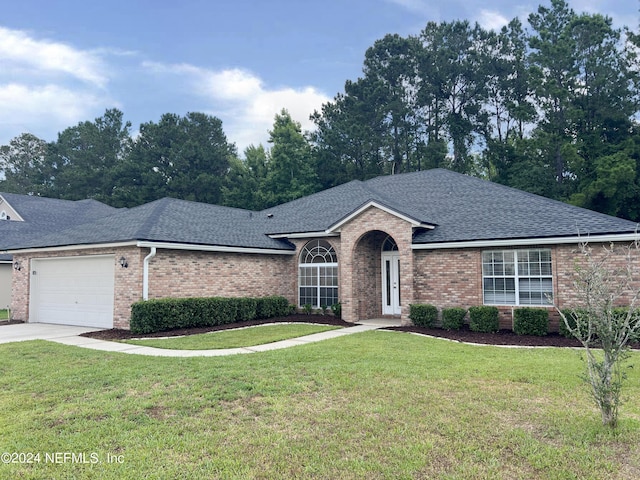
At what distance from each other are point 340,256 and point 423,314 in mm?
4270

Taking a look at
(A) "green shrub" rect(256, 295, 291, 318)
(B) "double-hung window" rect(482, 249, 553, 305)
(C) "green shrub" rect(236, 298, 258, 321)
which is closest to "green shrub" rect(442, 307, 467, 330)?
(B) "double-hung window" rect(482, 249, 553, 305)

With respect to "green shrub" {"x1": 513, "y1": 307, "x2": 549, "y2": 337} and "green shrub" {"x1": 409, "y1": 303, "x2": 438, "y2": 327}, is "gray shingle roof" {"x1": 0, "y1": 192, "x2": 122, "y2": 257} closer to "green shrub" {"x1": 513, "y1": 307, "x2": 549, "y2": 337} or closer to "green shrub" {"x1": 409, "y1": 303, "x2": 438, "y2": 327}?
"green shrub" {"x1": 409, "y1": 303, "x2": 438, "y2": 327}

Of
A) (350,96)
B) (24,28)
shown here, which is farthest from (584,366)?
(350,96)

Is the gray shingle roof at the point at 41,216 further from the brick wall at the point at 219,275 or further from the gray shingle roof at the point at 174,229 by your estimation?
the brick wall at the point at 219,275

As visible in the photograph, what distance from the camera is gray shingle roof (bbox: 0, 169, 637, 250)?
13.3 metres

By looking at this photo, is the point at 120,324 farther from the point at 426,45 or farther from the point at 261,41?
the point at 426,45

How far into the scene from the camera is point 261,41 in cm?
1812

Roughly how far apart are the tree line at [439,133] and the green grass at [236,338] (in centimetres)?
2027

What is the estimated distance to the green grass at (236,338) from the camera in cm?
1041

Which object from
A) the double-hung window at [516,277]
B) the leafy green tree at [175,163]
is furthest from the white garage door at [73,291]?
the leafy green tree at [175,163]

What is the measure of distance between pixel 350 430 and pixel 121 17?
1667 centimetres

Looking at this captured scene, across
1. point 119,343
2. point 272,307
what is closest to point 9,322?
point 119,343

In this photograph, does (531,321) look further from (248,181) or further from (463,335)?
(248,181)

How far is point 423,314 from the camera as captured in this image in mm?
13656
